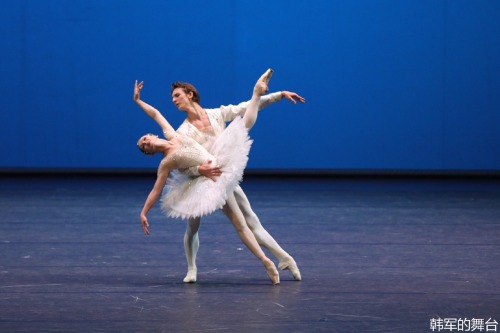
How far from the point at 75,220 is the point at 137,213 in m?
0.56

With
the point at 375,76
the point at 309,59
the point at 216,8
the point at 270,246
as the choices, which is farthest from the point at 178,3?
the point at 270,246

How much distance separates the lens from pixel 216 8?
9.91 m

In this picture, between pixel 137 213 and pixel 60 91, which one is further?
pixel 60 91

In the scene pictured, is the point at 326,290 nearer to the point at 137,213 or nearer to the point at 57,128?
the point at 137,213

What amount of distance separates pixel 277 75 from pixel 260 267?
15.2 ft

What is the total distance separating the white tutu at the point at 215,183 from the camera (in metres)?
4.88

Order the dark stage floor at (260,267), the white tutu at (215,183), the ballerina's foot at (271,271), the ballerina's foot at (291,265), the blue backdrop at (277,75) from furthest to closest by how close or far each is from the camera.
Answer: the blue backdrop at (277,75)
the ballerina's foot at (291,265)
the ballerina's foot at (271,271)
the white tutu at (215,183)
the dark stage floor at (260,267)

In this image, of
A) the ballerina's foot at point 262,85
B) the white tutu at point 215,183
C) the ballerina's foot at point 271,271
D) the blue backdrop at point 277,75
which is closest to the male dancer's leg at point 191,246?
the white tutu at point 215,183

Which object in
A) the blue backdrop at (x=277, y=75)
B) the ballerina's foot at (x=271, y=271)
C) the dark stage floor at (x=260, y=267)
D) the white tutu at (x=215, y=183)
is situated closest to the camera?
the dark stage floor at (x=260, y=267)

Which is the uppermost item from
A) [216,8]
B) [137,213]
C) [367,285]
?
[216,8]

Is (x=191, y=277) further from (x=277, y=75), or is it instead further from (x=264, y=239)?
(x=277, y=75)

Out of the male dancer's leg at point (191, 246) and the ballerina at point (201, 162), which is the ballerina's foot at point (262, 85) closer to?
the ballerina at point (201, 162)

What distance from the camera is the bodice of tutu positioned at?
16.2 ft

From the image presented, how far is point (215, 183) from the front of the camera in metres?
4.94
